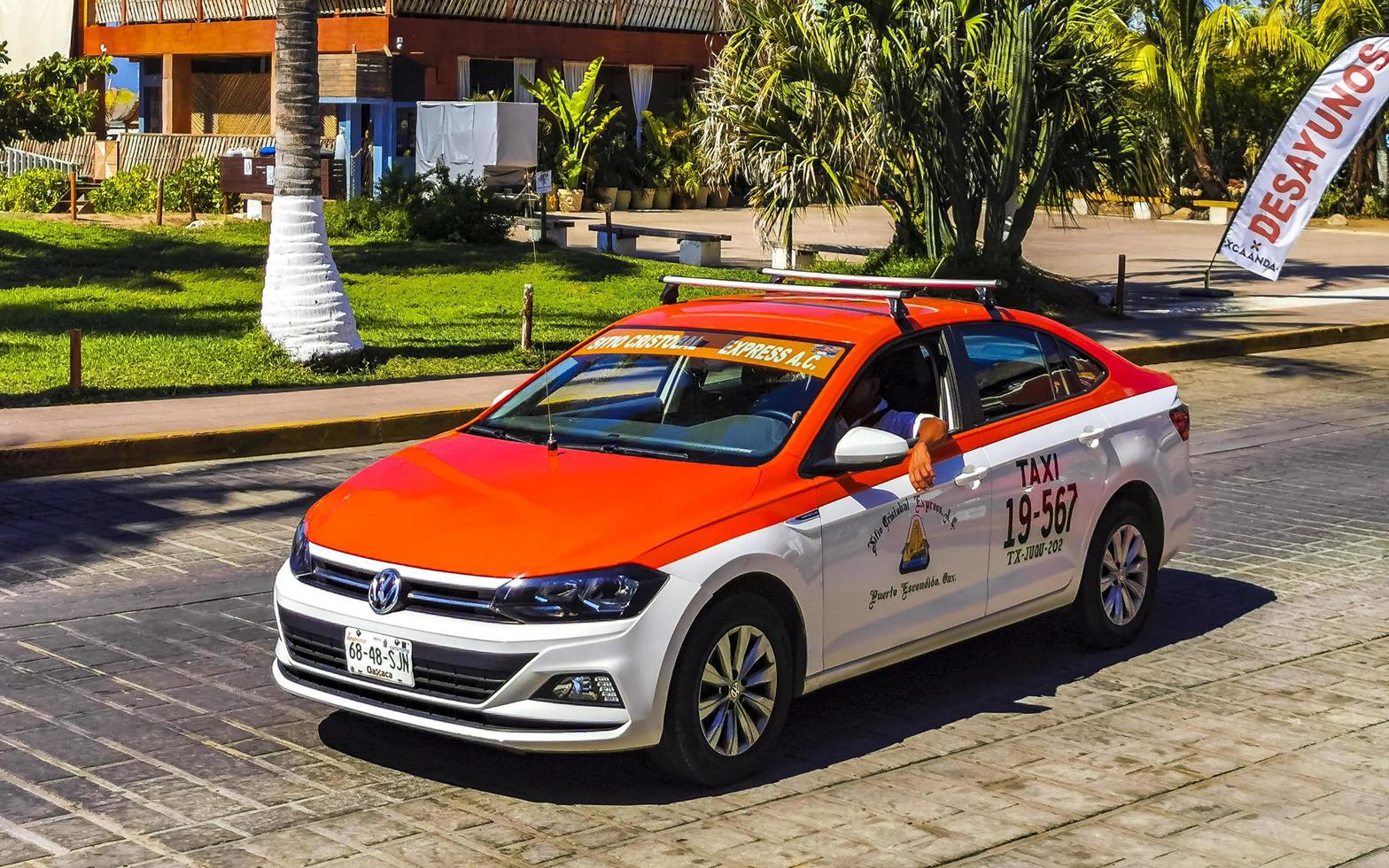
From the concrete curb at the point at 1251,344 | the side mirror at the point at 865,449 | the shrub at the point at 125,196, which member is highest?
the shrub at the point at 125,196

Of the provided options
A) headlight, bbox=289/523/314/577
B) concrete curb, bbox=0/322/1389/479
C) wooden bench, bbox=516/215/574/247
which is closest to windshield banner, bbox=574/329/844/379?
headlight, bbox=289/523/314/577

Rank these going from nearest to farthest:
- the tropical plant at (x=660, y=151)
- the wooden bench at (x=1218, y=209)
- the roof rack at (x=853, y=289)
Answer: the roof rack at (x=853, y=289), the tropical plant at (x=660, y=151), the wooden bench at (x=1218, y=209)

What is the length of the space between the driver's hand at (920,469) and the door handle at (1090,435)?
118 centimetres

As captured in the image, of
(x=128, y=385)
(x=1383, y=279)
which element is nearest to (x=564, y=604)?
(x=128, y=385)

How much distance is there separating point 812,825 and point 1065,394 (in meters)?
2.79

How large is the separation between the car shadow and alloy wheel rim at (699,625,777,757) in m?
0.18

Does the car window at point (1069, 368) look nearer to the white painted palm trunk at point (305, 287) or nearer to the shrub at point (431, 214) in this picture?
the white painted palm trunk at point (305, 287)

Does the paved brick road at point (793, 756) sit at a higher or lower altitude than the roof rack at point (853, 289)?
lower

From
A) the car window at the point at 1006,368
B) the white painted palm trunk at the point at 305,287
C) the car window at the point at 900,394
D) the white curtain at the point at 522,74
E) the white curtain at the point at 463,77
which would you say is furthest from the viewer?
the white curtain at the point at 522,74

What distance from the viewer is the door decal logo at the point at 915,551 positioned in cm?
676

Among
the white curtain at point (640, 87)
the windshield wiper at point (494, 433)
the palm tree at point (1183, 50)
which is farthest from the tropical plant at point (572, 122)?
the windshield wiper at point (494, 433)

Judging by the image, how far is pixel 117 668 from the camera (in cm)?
748

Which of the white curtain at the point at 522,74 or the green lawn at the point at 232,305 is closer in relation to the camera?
the green lawn at the point at 232,305

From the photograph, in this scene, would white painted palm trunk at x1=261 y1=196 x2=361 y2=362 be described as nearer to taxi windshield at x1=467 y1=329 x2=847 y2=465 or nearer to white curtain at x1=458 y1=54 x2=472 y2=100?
taxi windshield at x1=467 y1=329 x2=847 y2=465
